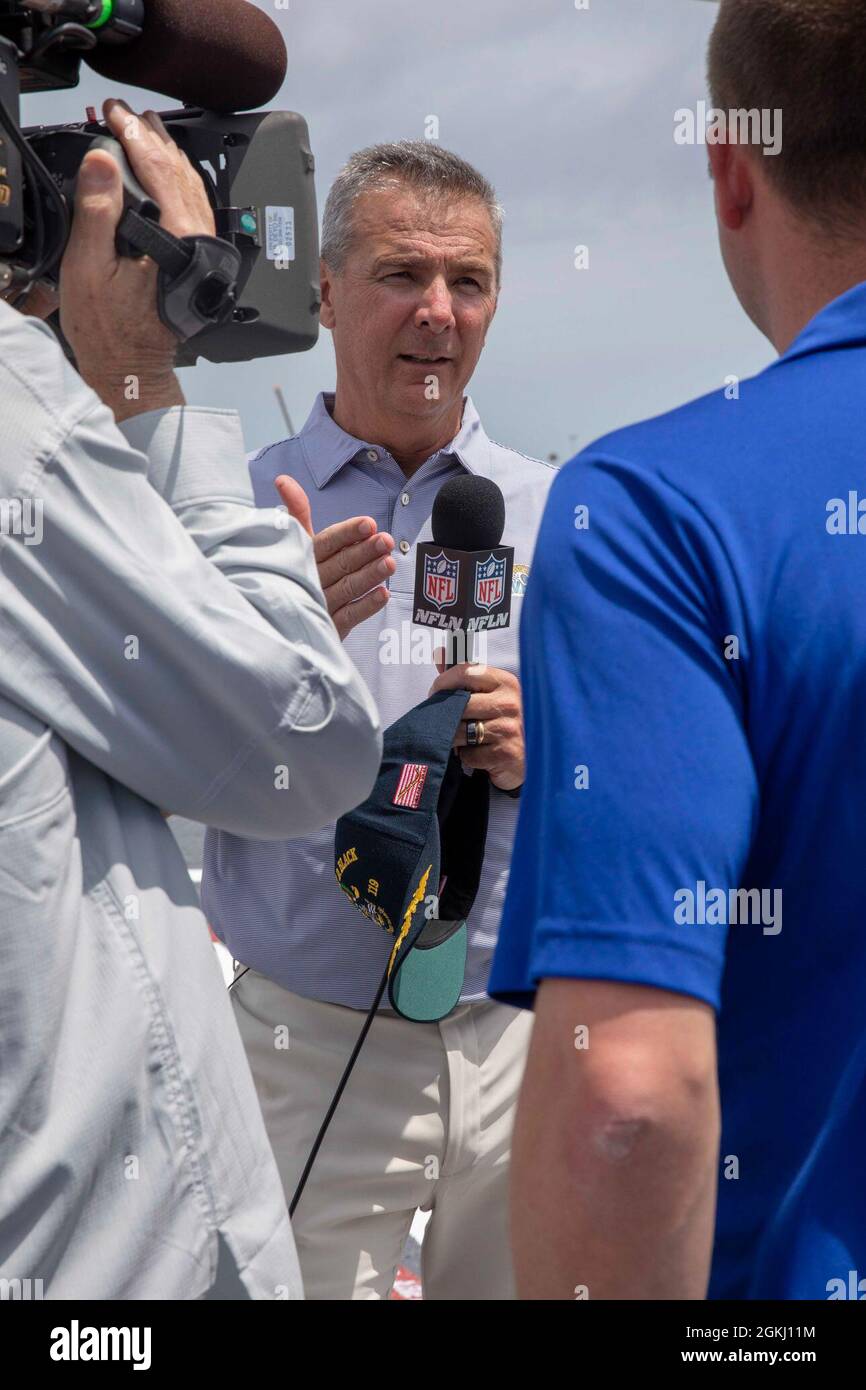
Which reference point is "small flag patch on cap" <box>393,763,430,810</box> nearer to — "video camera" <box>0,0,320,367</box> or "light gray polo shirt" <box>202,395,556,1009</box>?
"light gray polo shirt" <box>202,395,556,1009</box>

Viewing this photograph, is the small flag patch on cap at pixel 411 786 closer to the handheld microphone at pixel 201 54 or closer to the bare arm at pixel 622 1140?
the handheld microphone at pixel 201 54

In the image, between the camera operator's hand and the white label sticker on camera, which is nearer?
the camera operator's hand

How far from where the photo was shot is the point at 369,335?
2592 mm

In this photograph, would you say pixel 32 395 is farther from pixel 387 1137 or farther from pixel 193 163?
pixel 387 1137

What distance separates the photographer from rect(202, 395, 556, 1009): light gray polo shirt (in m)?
2.30

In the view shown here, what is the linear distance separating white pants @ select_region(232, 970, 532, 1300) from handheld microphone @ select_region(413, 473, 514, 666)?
64 centimetres

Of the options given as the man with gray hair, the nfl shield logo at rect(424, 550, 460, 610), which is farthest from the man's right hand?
the nfl shield logo at rect(424, 550, 460, 610)

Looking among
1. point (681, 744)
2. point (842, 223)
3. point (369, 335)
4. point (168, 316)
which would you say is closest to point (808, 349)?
point (842, 223)

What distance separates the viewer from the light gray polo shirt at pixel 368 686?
Result: 2.30 metres

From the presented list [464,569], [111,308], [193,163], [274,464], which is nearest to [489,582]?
[464,569]

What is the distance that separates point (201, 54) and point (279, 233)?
0.23 meters

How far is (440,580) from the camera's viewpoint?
2.23 meters

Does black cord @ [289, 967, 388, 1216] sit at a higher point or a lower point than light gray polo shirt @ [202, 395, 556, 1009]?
lower

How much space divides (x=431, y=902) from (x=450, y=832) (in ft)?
0.62
